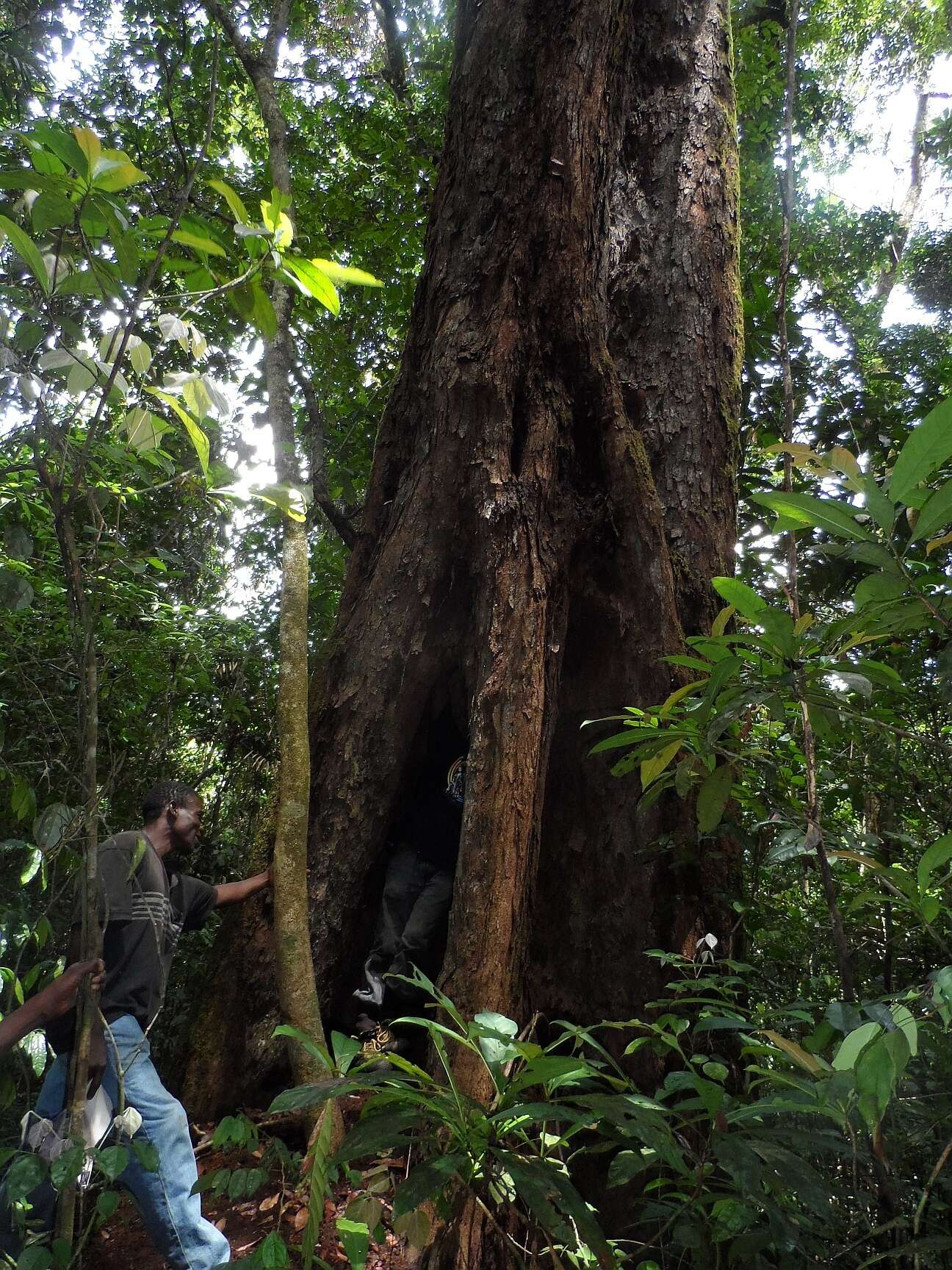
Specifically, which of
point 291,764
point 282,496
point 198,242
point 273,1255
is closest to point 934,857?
point 273,1255

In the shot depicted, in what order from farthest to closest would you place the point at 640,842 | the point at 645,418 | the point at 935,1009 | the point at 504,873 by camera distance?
the point at 645,418 → the point at 640,842 → the point at 504,873 → the point at 935,1009

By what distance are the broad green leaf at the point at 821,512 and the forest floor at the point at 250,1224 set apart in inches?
68.3

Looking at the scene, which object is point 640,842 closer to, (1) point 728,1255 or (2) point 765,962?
(2) point 765,962

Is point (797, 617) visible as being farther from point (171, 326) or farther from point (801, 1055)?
point (171, 326)

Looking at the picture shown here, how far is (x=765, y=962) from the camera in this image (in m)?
3.45

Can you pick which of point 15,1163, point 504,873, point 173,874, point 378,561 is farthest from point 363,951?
point 15,1163

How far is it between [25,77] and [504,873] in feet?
14.5

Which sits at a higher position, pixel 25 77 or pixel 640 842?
pixel 25 77

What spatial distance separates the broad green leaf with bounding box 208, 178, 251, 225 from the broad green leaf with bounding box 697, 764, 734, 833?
133cm

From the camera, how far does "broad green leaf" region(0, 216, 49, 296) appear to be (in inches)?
48.1

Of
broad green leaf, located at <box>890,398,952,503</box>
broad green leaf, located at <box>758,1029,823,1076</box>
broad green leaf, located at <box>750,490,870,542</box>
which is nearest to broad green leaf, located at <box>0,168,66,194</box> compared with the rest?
broad green leaf, located at <box>750,490,870,542</box>

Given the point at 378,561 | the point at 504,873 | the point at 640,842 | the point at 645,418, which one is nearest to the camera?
the point at 504,873

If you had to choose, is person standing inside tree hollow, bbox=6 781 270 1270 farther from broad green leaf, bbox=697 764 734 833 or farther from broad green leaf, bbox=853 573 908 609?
broad green leaf, bbox=853 573 908 609

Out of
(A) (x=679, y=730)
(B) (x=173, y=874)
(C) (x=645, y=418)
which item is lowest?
(B) (x=173, y=874)
